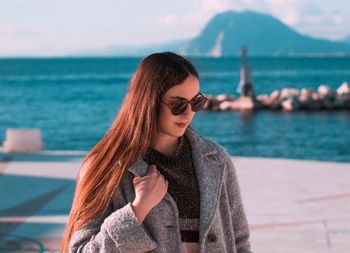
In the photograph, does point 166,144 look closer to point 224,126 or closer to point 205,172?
point 205,172

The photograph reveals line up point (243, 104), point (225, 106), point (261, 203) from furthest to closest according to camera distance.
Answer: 1. point (225, 106)
2. point (243, 104)
3. point (261, 203)

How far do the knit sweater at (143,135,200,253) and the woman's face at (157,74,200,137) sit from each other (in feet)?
0.30

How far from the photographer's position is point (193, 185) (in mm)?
2268

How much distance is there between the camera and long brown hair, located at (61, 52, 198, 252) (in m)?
2.18

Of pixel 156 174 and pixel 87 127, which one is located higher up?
pixel 156 174

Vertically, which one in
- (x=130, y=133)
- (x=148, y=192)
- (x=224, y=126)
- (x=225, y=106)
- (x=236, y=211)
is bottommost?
(x=225, y=106)

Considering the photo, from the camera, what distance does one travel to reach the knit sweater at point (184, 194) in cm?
225

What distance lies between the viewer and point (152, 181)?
2.15m

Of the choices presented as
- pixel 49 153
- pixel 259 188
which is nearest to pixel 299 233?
pixel 259 188

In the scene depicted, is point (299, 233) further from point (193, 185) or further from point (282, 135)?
point (282, 135)

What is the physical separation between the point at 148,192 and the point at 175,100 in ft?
0.86

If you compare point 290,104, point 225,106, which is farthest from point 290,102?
point 225,106

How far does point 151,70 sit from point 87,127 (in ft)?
128

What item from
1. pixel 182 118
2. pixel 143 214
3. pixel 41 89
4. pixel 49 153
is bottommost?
pixel 41 89
